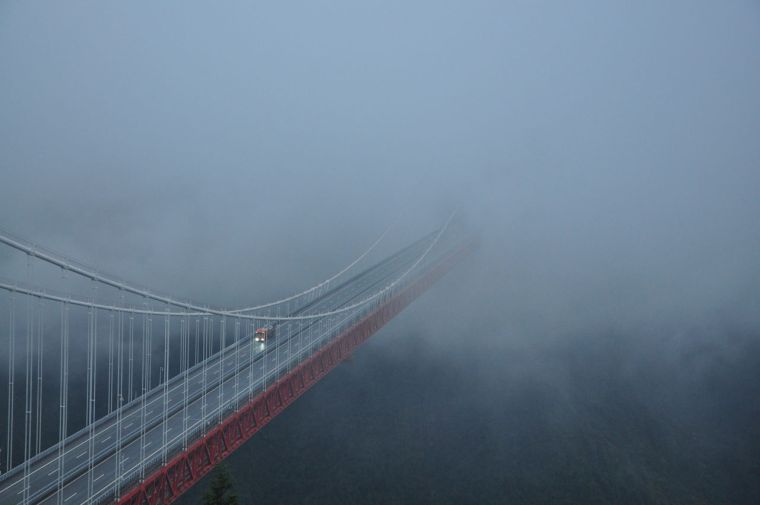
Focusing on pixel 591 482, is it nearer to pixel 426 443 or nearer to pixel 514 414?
pixel 514 414

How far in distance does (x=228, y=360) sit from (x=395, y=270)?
1086 inches

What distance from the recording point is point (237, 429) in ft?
100.0

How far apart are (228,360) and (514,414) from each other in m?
23.3

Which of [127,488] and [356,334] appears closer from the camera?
[127,488]

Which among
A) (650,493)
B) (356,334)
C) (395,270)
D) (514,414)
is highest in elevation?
(395,270)

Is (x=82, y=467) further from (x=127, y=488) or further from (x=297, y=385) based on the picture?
(x=297, y=385)

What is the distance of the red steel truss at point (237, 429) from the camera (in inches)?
987

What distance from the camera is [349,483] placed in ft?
158

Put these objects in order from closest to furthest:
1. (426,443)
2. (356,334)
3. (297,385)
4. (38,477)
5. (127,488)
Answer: (127,488)
(38,477)
(297,385)
(356,334)
(426,443)

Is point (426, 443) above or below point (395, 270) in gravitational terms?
below

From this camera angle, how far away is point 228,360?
46.8 meters

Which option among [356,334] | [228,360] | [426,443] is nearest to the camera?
[356,334]

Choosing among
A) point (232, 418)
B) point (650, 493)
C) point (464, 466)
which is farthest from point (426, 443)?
point (232, 418)

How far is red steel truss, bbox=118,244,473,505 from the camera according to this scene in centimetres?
2506
